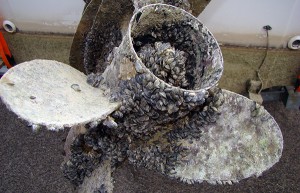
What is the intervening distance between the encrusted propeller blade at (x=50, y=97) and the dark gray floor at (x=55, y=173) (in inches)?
79.4

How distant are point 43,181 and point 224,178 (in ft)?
8.82

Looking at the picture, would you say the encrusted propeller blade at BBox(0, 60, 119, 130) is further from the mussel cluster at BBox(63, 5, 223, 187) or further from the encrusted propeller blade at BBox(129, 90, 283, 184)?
the encrusted propeller blade at BBox(129, 90, 283, 184)

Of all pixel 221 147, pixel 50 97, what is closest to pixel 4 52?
pixel 50 97

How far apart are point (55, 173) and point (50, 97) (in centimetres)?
286

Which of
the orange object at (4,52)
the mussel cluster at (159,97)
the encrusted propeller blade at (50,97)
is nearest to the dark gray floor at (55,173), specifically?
the orange object at (4,52)

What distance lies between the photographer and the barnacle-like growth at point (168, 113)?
6.98ft

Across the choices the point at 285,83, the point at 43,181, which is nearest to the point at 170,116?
the point at 43,181

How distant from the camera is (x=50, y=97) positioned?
5.83ft

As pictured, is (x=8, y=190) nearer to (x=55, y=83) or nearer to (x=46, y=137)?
(x=46, y=137)

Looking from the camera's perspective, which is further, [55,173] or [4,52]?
[4,52]

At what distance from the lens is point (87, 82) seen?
242cm

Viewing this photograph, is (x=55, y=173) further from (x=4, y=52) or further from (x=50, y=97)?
(x=50, y=97)

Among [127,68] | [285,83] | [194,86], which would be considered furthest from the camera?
[285,83]

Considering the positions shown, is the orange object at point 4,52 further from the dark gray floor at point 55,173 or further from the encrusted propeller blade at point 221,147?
the encrusted propeller blade at point 221,147
